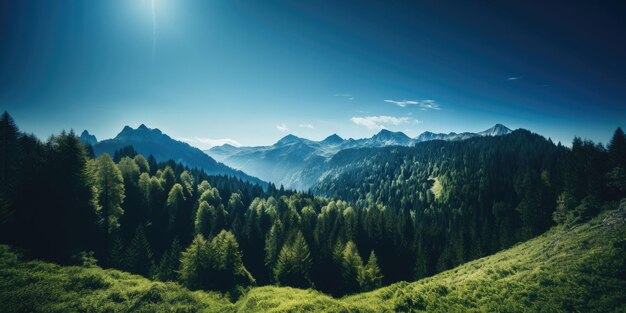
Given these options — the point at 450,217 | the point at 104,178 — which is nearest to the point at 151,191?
the point at 104,178

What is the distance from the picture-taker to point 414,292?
98.0ft

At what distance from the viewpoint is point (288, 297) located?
116 ft

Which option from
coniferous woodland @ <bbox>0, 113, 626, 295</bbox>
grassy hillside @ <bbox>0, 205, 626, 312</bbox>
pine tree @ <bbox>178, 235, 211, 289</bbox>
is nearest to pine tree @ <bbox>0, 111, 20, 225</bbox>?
coniferous woodland @ <bbox>0, 113, 626, 295</bbox>

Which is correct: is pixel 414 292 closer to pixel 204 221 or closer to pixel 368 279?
pixel 368 279

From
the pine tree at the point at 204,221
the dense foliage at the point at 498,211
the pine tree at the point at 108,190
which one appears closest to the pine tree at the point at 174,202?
the pine tree at the point at 204,221

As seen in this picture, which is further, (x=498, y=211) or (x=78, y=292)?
(x=498, y=211)

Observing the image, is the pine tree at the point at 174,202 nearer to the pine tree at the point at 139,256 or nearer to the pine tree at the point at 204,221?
the pine tree at the point at 204,221

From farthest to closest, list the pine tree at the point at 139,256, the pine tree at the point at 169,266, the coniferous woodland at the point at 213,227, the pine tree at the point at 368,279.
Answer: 1. the pine tree at the point at 368,279
2. the pine tree at the point at 169,266
3. the pine tree at the point at 139,256
4. the coniferous woodland at the point at 213,227

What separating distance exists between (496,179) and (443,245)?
259 feet

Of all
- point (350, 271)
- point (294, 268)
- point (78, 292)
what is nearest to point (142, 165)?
point (294, 268)

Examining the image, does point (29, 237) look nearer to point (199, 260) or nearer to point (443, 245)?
point (199, 260)

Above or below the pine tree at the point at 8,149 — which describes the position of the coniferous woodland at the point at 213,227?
below

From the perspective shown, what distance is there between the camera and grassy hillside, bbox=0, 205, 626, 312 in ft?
77.8

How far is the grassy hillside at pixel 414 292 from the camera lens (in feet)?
77.8
